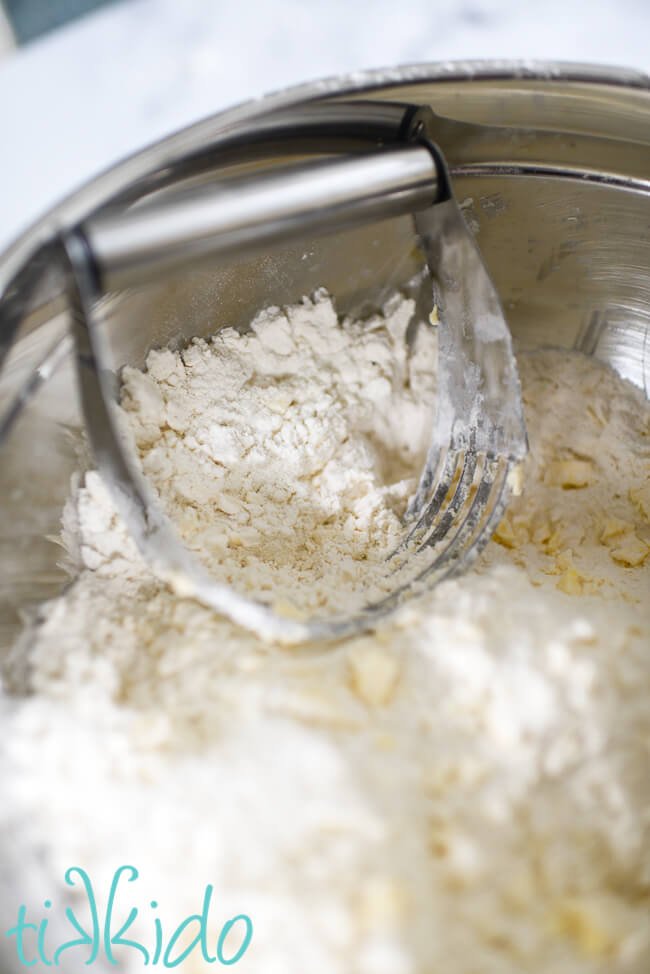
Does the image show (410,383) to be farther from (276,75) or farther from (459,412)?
(276,75)

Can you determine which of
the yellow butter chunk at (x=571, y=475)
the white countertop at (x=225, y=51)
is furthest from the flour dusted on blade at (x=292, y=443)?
the white countertop at (x=225, y=51)

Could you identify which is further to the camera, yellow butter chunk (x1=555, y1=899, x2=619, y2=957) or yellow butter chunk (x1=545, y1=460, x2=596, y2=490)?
yellow butter chunk (x1=545, y1=460, x2=596, y2=490)

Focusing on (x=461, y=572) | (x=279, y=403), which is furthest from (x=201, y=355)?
(x=461, y=572)

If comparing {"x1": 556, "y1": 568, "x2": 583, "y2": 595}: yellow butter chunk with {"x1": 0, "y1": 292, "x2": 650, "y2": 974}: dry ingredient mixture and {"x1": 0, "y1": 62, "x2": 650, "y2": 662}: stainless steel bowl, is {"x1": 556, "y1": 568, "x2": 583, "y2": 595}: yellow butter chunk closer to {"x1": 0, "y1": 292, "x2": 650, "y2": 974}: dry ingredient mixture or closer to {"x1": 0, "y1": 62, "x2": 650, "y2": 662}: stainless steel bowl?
{"x1": 0, "y1": 292, "x2": 650, "y2": 974}: dry ingredient mixture

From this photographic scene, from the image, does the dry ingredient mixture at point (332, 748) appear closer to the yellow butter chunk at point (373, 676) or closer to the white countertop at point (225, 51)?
the yellow butter chunk at point (373, 676)

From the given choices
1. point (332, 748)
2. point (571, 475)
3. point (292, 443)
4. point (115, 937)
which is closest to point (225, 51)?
point (292, 443)

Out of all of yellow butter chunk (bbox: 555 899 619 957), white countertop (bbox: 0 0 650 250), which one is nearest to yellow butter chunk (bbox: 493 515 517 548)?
yellow butter chunk (bbox: 555 899 619 957)
